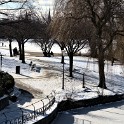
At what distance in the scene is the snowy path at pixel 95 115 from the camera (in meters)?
21.8

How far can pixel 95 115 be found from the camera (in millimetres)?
23375

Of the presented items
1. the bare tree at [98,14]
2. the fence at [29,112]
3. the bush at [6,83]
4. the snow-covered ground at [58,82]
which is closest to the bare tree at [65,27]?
the bare tree at [98,14]

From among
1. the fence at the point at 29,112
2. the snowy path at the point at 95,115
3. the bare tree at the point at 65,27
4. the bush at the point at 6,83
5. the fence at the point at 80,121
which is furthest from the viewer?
the bare tree at the point at 65,27

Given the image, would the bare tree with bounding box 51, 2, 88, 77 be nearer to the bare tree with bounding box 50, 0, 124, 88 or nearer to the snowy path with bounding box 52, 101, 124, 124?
the bare tree with bounding box 50, 0, 124, 88

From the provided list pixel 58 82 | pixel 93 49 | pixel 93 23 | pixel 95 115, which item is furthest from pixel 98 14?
pixel 95 115

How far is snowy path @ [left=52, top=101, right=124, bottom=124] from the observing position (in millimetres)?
21812

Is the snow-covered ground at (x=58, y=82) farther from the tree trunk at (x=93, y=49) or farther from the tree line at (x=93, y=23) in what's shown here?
the tree line at (x=93, y=23)

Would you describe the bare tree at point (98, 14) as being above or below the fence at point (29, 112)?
above

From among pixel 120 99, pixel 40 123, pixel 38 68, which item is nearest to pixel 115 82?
pixel 120 99

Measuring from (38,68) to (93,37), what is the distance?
12.7 m

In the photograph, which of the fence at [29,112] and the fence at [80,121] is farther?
the fence at [80,121]

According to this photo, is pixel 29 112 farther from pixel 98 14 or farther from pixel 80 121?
pixel 98 14

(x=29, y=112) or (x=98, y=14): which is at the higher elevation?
(x=98, y=14)

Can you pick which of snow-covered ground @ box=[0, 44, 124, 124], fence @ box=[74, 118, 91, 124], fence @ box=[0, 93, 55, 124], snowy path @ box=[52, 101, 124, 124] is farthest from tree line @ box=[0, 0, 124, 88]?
fence @ box=[74, 118, 91, 124]
